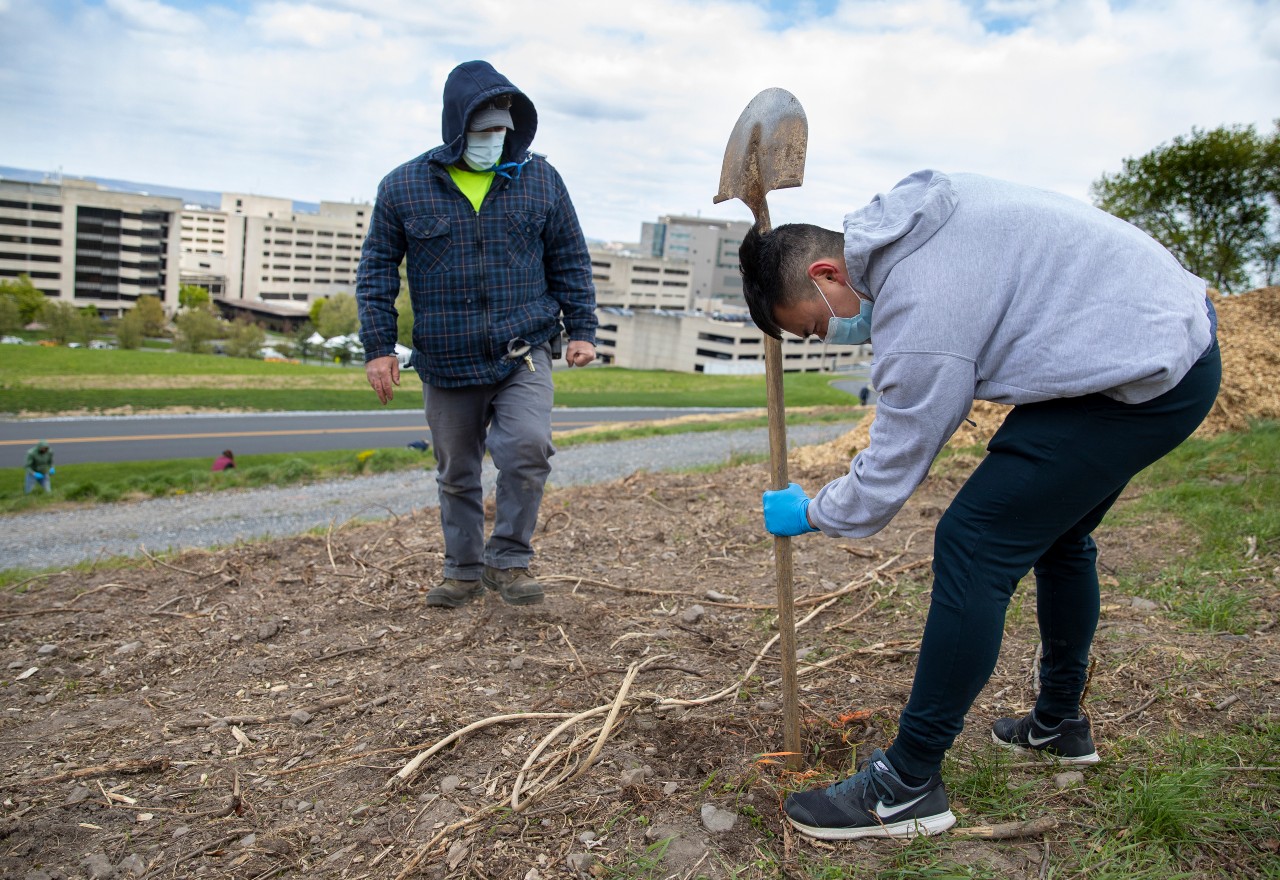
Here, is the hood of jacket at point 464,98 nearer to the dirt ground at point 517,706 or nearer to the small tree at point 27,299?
the dirt ground at point 517,706

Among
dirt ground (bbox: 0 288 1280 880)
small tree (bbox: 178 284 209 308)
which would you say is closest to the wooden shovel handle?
dirt ground (bbox: 0 288 1280 880)

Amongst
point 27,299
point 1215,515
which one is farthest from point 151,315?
point 1215,515

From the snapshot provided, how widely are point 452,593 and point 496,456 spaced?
68 centimetres

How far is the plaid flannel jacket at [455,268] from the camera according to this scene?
400cm

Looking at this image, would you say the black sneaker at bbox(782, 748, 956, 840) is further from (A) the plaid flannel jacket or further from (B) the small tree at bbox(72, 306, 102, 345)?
(B) the small tree at bbox(72, 306, 102, 345)

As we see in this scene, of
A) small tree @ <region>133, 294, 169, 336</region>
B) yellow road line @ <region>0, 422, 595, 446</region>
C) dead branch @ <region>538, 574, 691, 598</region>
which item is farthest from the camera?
small tree @ <region>133, 294, 169, 336</region>

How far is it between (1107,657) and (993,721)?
2.24ft

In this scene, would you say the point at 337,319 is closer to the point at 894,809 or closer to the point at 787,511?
the point at 787,511

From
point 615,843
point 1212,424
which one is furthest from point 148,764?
point 1212,424

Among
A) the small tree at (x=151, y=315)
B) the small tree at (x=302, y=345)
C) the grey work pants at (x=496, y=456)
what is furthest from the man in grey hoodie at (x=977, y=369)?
the small tree at (x=151, y=315)

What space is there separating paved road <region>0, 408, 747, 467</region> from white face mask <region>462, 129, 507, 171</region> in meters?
17.6

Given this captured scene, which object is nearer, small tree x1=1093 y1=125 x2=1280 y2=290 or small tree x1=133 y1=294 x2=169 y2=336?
small tree x1=1093 y1=125 x2=1280 y2=290

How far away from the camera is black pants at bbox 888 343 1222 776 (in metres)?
2.11

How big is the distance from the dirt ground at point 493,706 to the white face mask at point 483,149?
6.34ft
